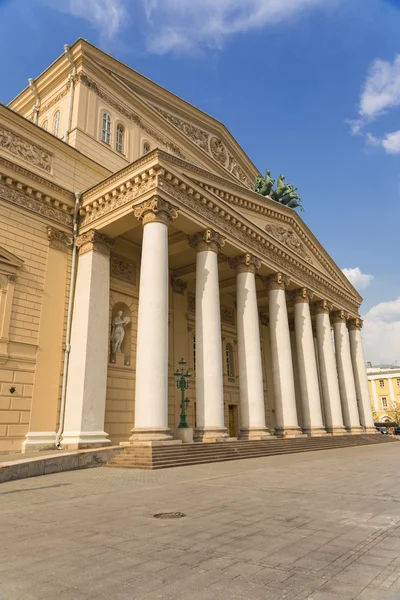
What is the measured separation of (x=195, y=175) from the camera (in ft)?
63.3

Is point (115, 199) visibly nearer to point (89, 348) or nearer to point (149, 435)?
point (89, 348)

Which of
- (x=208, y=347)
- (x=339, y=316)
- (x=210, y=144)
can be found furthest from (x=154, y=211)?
(x=339, y=316)

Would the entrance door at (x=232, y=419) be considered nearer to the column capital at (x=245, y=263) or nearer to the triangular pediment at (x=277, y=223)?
the column capital at (x=245, y=263)

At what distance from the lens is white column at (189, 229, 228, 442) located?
17.2 m

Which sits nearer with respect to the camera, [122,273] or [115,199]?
[115,199]

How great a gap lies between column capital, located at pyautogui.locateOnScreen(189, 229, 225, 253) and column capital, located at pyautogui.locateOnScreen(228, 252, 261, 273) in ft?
8.55

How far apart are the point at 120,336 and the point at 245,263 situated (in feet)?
24.3

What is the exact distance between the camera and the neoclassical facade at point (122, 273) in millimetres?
15906

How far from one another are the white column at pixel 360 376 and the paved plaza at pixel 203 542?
26.6 meters

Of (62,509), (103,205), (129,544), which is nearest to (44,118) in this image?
(103,205)

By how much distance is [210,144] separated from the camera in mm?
30453

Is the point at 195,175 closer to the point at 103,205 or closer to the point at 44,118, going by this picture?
the point at 103,205

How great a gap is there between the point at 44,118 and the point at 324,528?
26031 millimetres

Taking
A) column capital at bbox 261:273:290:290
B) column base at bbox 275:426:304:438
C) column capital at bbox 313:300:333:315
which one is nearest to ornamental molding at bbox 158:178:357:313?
column capital at bbox 261:273:290:290
